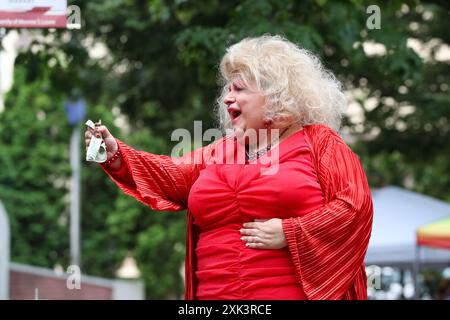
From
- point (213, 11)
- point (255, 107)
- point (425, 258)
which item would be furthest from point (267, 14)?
point (425, 258)

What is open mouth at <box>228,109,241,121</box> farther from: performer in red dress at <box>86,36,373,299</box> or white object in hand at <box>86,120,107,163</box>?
white object in hand at <box>86,120,107,163</box>

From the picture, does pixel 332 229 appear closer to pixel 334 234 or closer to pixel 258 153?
pixel 334 234

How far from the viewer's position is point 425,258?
14602mm

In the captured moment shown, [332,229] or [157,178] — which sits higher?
[157,178]

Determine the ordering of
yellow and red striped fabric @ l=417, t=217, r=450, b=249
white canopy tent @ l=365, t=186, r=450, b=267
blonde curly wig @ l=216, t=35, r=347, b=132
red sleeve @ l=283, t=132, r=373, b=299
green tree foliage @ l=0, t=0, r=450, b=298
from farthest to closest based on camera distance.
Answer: white canopy tent @ l=365, t=186, r=450, b=267
yellow and red striped fabric @ l=417, t=217, r=450, b=249
green tree foliage @ l=0, t=0, r=450, b=298
blonde curly wig @ l=216, t=35, r=347, b=132
red sleeve @ l=283, t=132, r=373, b=299

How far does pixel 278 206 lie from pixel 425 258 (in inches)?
461

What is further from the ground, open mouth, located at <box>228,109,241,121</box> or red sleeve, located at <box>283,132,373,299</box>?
open mouth, located at <box>228,109,241,121</box>

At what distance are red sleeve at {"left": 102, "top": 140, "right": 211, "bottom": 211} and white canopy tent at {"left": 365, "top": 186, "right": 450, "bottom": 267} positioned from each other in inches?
375

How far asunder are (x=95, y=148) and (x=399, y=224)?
1066 cm

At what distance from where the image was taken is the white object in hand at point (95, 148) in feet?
11.3

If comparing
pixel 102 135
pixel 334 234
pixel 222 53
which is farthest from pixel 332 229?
pixel 222 53

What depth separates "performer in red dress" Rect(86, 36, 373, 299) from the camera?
3.24 m

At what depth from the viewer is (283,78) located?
135 inches

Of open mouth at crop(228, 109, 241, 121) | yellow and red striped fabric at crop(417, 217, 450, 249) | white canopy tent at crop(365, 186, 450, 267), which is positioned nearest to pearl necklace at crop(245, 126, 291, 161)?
open mouth at crop(228, 109, 241, 121)
